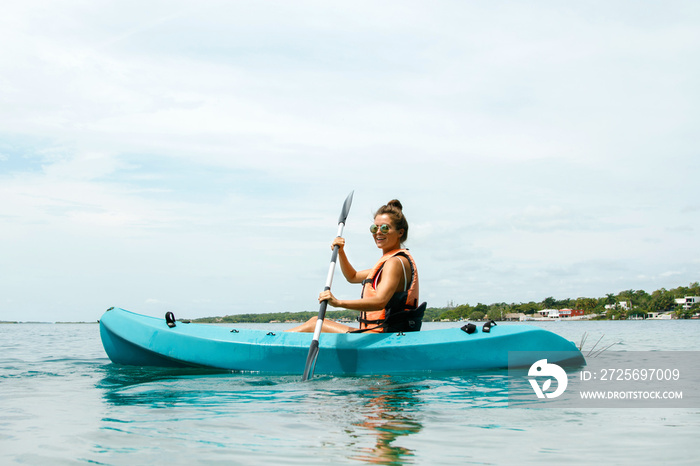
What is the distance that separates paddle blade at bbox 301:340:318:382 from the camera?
5.74 metres

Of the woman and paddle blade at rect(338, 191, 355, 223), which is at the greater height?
paddle blade at rect(338, 191, 355, 223)

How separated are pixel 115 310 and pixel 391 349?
3683 millimetres

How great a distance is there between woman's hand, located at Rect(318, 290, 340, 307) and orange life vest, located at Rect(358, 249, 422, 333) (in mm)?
415

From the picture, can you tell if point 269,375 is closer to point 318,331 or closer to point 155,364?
point 318,331

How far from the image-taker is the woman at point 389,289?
5.85 meters

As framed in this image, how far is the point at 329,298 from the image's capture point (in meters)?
5.93

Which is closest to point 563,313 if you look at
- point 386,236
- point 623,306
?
point 623,306

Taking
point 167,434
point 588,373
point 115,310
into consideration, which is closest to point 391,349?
point 588,373

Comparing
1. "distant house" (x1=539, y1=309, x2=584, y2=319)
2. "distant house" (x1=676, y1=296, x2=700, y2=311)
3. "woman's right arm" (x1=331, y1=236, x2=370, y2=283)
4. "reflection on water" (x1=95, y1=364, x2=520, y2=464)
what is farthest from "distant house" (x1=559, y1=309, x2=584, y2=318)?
"reflection on water" (x1=95, y1=364, x2=520, y2=464)

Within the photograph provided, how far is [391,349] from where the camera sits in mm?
5992

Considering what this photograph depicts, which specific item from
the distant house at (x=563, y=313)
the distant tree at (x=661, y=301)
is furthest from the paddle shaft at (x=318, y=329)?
the distant house at (x=563, y=313)

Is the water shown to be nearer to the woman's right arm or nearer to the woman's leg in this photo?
the woman's leg

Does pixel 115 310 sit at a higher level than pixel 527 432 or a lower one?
higher

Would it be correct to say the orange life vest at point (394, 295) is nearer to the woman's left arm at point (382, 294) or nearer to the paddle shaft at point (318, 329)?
the woman's left arm at point (382, 294)
